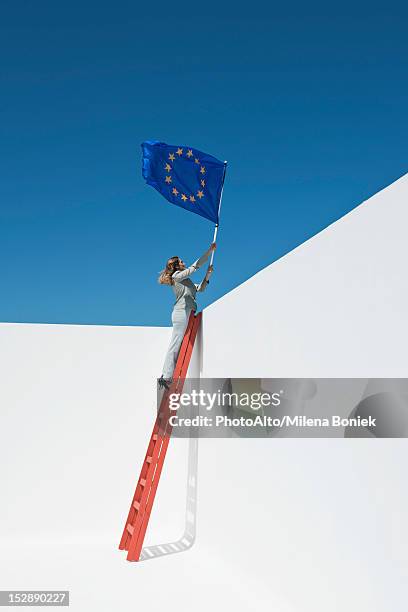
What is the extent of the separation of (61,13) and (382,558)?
5.54 metres

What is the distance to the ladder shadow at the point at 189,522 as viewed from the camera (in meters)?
4.52

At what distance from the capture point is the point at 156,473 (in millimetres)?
4637

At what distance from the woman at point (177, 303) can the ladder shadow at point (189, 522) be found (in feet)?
2.14

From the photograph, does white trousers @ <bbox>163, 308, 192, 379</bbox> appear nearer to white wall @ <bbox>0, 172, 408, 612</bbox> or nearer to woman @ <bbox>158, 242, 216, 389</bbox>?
woman @ <bbox>158, 242, 216, 389</bbox>

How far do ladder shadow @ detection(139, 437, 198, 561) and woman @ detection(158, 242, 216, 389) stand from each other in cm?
65

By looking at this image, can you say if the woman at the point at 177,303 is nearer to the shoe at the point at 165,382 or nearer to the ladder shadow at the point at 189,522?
the shoe at the point at 165,382

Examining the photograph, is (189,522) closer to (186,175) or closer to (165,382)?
(165,382)

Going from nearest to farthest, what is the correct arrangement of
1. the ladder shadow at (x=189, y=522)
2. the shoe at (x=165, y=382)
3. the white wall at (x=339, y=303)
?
the white wall at (x=339, y=303) < the ladder shadow at (x=189, y=522) < the shoe at (x=165, y=382)

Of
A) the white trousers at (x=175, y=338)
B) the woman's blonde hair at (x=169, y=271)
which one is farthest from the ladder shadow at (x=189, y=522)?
the woman's blonde hair at (x=169, y=271)

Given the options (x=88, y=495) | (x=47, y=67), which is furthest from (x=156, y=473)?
(x=47, y=67)

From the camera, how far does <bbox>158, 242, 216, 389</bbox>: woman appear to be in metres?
4.74

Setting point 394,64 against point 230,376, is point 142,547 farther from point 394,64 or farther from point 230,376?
point 394,64

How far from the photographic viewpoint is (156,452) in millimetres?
4652

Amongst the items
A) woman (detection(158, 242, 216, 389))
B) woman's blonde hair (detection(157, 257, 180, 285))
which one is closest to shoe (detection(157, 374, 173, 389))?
woman (detection(158, 242, 216, 389))
